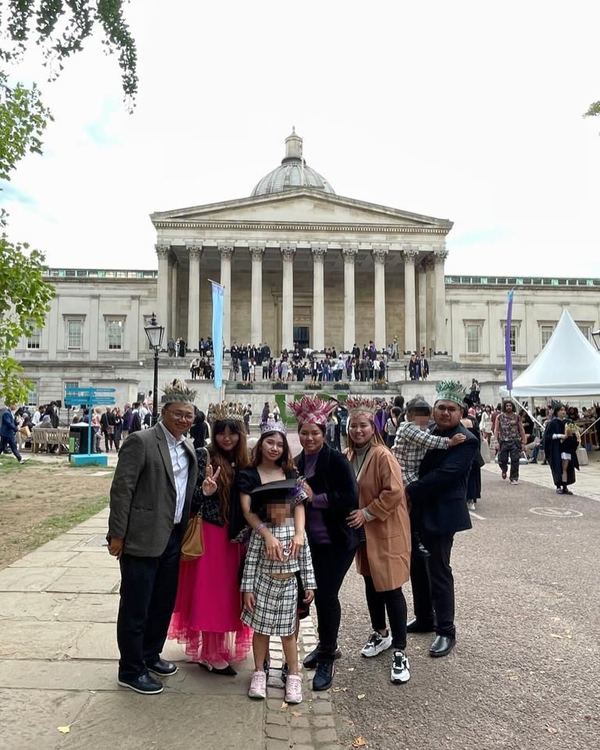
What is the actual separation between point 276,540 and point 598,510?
30.9ft

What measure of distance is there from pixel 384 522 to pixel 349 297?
3968 cm

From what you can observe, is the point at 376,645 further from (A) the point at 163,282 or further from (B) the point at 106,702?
(A) the point at 163,282

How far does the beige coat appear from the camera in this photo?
429 cm

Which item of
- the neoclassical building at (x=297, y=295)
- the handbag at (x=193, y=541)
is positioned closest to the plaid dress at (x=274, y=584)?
the handbag at (x=193, y=541)

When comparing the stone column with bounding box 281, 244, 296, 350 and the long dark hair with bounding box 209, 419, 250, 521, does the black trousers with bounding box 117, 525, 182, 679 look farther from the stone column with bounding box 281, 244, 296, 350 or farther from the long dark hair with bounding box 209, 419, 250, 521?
the stone column with bounding box 281, 244, 296, 350

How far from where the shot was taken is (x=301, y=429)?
13.9 ft

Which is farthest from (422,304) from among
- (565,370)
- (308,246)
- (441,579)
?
(441,579)

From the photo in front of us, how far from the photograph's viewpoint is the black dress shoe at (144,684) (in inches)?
152

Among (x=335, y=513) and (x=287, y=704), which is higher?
(x=335, y=513)

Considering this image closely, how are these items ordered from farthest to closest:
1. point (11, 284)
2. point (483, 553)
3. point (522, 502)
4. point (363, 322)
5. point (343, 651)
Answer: point (363, 322) < point (522, 502) < point (11, 284) < point (483, 553) < point (343, 651)

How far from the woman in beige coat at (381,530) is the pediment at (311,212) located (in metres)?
41.0

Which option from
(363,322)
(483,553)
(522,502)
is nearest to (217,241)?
(363,322)

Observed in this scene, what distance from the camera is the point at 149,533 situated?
13.0ft

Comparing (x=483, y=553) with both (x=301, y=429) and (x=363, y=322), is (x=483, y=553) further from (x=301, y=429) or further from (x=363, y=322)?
(x=363, y=322)
